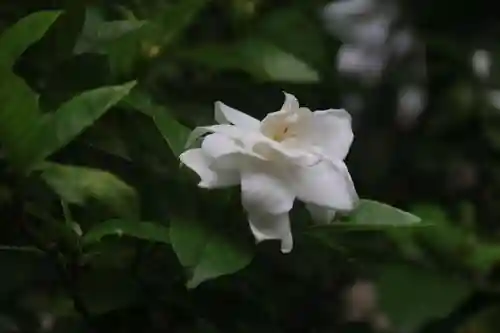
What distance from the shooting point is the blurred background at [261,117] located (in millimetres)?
584

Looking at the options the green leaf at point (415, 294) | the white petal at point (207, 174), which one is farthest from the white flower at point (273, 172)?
the green leaf at point (415, 294)

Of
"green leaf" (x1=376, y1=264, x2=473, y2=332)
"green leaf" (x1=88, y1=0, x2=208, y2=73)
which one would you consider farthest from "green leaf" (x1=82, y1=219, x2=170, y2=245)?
"green leaf" (x1=376, y1=264, x2=473, y2=332)

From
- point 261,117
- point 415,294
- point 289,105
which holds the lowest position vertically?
point 415,294

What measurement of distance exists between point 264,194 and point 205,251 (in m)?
0.04

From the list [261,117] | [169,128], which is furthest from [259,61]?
[169,128]

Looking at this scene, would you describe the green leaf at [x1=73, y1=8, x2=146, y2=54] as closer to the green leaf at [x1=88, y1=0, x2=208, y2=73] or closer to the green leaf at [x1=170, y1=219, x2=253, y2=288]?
the green leaf at [x1=88, y1=0, x2=208, y2=73]

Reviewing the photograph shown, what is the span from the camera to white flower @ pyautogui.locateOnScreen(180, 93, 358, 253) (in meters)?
0.52

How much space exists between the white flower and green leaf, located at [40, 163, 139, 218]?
60 mm

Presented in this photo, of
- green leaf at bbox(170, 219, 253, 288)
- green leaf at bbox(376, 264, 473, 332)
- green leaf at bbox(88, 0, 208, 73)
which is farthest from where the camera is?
green leaf at bbox(376, 264, 473, 332)

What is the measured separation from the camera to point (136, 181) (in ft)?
2.07

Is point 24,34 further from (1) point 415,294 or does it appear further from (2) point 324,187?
(1) point 415,294

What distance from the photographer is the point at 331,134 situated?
0.57 meters

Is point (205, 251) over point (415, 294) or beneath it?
over

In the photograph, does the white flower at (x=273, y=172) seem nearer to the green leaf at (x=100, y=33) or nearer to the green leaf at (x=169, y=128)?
the green leaf at (x=169, y=128)
